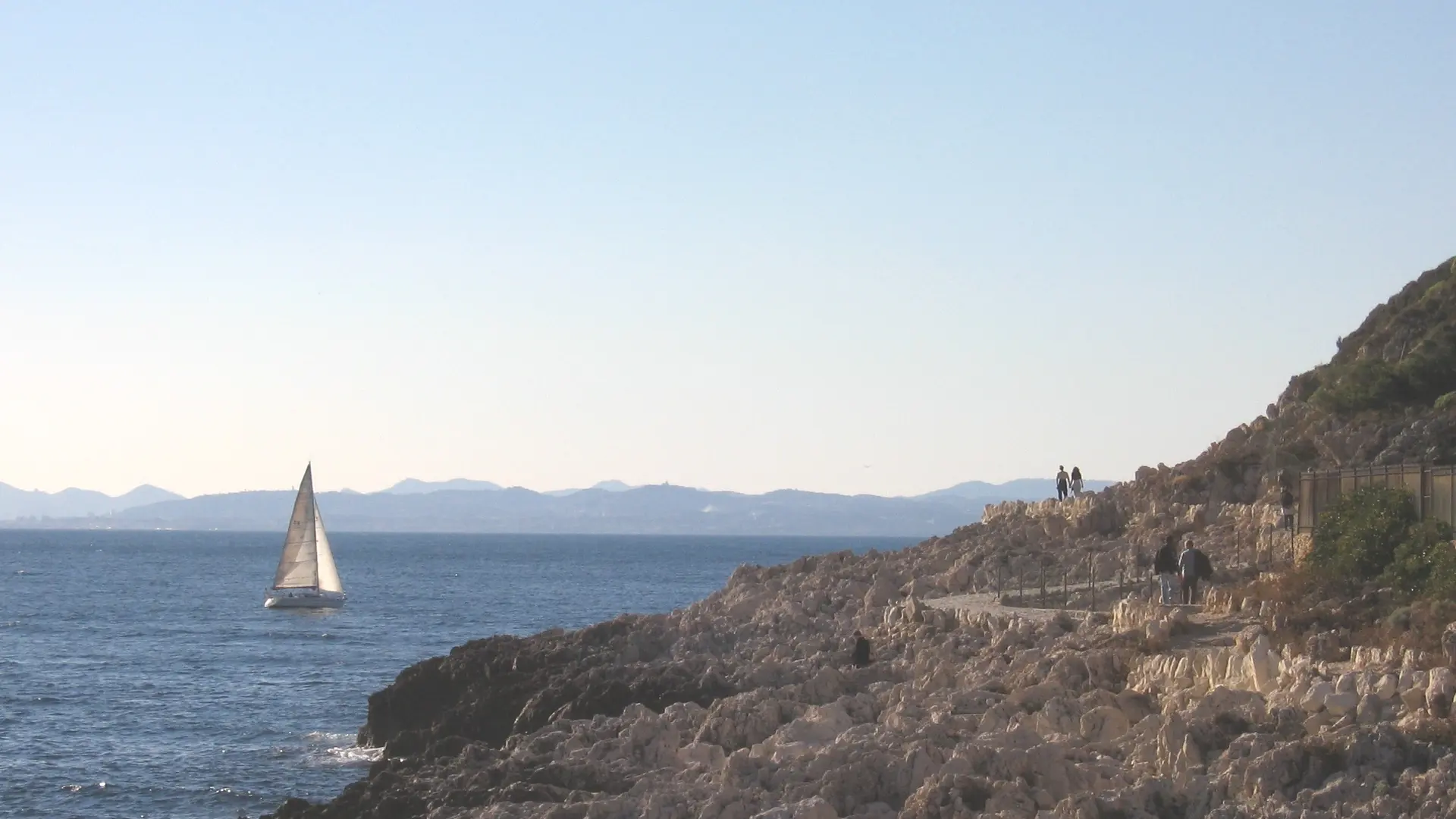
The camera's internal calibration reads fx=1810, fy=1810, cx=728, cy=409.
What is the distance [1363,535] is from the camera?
81.5ft

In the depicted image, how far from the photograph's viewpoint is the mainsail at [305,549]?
80.6 metres

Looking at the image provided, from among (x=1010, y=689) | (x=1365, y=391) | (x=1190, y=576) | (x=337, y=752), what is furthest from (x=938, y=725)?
(x=1365, y=391)

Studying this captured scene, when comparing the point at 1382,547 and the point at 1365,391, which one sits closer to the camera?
the point at 1382,547

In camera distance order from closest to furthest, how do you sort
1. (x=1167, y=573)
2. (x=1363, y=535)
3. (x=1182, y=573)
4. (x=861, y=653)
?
(x=1363, y=535), (x=1167, y=573), (x=1182, y=573), (x=861, y=653)

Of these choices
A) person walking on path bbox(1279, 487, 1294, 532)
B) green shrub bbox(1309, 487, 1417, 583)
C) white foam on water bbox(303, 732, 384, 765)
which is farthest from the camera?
white foam on water bbox(303, 732, 384, 765)

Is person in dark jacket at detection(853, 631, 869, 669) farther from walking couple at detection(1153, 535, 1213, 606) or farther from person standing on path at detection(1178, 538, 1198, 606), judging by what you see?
person standing on path at detection(1178, 538, 1198, 606)

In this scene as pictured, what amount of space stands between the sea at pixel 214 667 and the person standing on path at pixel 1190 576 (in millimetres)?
14339

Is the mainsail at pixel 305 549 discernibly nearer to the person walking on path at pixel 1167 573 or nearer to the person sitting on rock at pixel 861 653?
the person sitting on rock at pixel 861 653

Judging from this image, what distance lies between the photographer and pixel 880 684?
25281mm

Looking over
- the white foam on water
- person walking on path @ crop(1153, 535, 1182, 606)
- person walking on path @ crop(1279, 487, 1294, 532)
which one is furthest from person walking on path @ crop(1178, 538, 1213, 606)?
the white foam on water

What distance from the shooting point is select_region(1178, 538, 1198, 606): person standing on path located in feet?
86.1

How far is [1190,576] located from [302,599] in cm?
5768

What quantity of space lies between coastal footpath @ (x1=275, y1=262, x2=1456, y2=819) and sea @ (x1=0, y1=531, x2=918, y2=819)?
11.0ft

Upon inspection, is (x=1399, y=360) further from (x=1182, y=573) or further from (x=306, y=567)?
(x=306, y=567)
